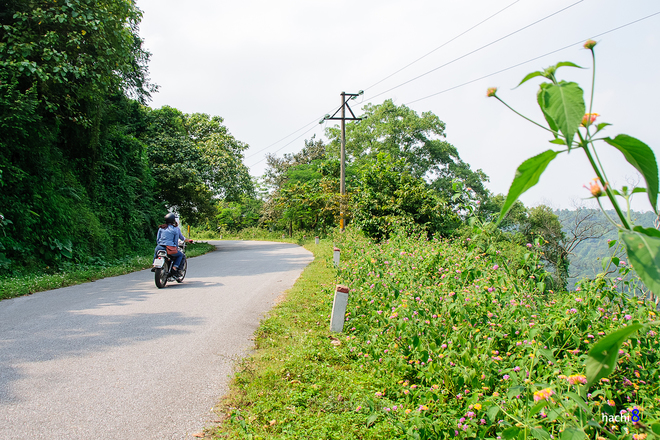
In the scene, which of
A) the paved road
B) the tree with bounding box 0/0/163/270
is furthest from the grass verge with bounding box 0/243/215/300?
the tree with bounding box 0/0/163/270

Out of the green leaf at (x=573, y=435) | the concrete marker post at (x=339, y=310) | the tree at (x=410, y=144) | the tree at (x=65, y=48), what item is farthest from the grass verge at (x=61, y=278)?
the tree at (x=410, y=144)

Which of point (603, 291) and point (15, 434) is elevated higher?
point (603, 291)

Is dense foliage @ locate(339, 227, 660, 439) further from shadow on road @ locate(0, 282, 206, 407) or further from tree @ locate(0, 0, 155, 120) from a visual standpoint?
tree @ locate(0, 0, 155, 120)

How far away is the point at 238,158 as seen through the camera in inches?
976

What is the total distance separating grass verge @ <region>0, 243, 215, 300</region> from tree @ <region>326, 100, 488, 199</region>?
25.8 metres

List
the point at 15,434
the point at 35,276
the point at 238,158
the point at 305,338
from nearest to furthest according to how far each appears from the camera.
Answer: the point at 15,434 → the point at 305,338 → the point at 35,276 → the point at 238,158

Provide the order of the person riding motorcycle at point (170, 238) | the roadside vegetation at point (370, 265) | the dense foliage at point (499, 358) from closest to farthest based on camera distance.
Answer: the roadside vegetation at point (370, 265)
the dense foliage at point (499, 358)
the person riding motorcycle at point (170, 238)

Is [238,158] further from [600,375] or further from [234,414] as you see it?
[600,375]

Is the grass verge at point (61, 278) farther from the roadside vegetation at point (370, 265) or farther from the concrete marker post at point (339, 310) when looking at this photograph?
the concrete marker post at point (339, 310)

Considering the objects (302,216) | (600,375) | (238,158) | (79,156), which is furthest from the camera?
(302,216)

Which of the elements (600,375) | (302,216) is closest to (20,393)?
(600,375)

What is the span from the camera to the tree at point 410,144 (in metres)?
35.4

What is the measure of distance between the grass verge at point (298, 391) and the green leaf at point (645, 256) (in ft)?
9.01

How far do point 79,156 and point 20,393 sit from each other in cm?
1183
